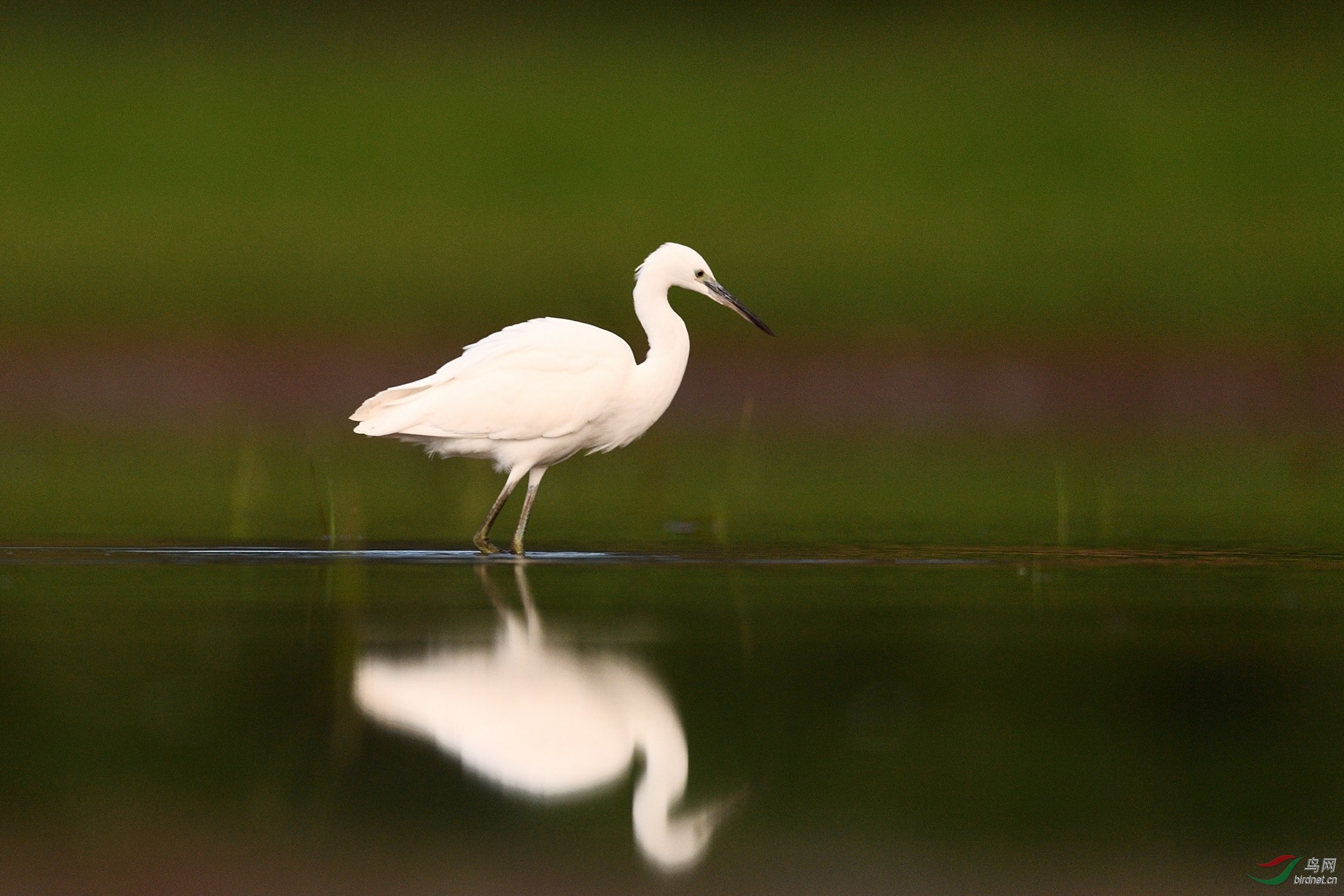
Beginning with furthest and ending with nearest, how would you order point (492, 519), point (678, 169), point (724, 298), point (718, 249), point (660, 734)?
point (678, 169) < point (718, 249) < point (724, 298) < point (492, 519) < point (660, 734)

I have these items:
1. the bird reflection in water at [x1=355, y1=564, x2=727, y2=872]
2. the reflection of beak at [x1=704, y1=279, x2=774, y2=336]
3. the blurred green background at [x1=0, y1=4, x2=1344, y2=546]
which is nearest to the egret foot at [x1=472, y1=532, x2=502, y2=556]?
the blurred green background at [x1=0, y1=4, x2=1344, y2=546]

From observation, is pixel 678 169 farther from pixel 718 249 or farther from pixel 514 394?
pixel 514 394

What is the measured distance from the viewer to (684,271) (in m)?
9.42

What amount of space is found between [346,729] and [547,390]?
3867mm

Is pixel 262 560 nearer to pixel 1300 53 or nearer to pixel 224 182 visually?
pixel 224 182

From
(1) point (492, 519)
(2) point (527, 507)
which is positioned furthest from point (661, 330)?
(1) point (492, 519)

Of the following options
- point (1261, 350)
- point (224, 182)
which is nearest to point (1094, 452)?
point (1261, 350)

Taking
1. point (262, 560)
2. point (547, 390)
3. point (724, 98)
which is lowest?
point (262, 560)

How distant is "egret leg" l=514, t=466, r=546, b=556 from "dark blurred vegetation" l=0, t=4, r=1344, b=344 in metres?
8.25

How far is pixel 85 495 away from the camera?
35.3 feet

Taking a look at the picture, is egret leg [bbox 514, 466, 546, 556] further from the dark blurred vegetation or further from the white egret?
the dark blurred vegetation

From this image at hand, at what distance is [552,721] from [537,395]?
373 centimetres

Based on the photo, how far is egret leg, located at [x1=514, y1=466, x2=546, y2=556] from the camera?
8.73m

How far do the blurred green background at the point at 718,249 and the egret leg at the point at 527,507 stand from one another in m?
0.54
